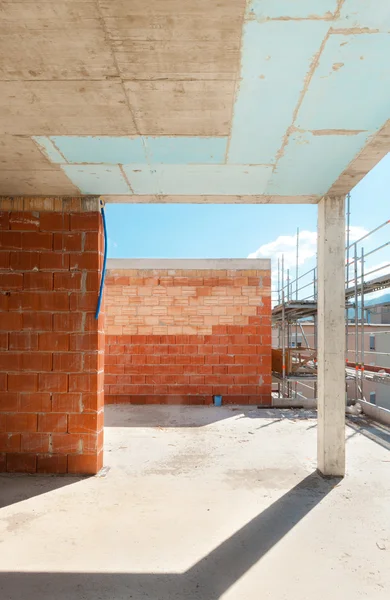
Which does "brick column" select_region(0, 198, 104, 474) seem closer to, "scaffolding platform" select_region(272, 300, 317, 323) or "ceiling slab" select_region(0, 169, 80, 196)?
"ceiling slab" select_region(0, 169, 80, 196)

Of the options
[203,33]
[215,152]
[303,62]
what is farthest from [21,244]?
[303,62]

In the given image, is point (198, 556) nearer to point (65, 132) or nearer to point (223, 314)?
point (65, 132)

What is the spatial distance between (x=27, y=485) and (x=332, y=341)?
11.3 ft

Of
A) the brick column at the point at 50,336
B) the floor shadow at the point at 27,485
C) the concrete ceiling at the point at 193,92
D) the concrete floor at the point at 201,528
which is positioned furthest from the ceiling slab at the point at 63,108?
the floor shadow at the point at 27,485

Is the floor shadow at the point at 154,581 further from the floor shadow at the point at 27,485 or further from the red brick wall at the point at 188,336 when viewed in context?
the red brick wall at the point at 188,336

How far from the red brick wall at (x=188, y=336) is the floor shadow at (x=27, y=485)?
3.85m

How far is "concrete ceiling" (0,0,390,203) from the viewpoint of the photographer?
176cm

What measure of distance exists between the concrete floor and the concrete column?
31 centimetres

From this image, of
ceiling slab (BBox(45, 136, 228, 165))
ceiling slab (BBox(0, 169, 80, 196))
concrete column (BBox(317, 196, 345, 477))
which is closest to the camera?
ceiling slab (BBox(45, 136, 228, 165))

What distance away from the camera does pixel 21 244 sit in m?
4.00

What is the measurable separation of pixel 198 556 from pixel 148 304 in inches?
221

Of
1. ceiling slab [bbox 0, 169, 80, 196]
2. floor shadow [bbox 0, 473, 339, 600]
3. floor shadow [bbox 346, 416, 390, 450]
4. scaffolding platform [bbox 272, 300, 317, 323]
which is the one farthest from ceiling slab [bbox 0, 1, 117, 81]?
scaffolding platform [bbox 272, 300, 317, 323]

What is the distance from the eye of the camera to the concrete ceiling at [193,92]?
176cm

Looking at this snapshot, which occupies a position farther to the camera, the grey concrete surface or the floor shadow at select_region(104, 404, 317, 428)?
the grey concrete surface
